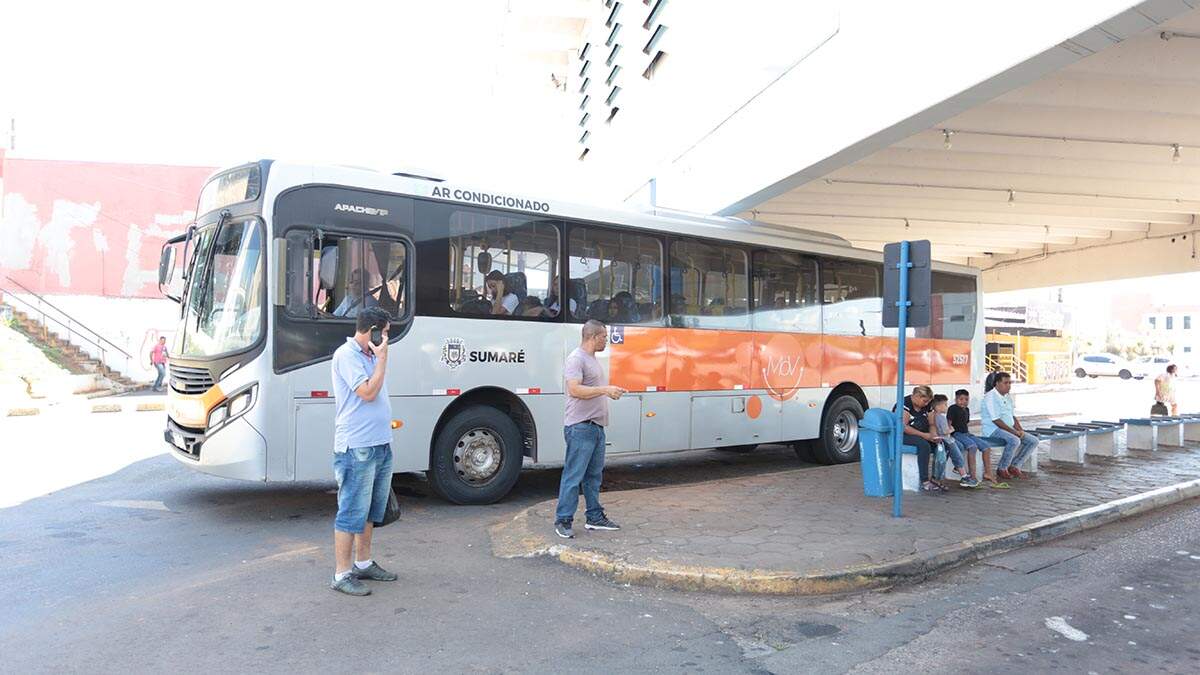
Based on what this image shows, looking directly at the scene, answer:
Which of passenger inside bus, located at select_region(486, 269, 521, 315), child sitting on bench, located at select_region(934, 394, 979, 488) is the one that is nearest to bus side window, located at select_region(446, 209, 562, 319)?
passenger inside bus, located at select_region(486, 269, 521, 315)

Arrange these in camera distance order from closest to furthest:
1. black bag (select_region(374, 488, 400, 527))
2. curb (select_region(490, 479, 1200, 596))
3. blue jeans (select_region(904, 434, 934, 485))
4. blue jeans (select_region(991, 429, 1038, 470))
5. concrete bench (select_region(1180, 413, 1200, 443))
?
black bag (select_region(374, 488, 400, 527)) < curb (select_region(490, 479, 1200, 596)) < blue jeans (select_region(904, 434, 934, 485)) < blue jeans (select_region(991, 429, 1038, 470)) < concrete bench (select_region(1180, 413, 1200, 443))

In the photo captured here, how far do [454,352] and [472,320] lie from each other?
40 centimetres

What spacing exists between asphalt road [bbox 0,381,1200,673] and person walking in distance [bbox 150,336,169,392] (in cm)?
1991

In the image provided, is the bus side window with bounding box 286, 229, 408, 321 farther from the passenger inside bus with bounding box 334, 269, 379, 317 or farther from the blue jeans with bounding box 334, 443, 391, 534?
the blue jeans with bounding box 334, 443, 391, 534

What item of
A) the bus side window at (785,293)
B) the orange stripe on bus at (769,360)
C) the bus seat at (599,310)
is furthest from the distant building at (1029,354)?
the bus seat at (599,310)

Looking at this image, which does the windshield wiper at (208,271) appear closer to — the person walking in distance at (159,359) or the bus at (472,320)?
the bus at (472,320)

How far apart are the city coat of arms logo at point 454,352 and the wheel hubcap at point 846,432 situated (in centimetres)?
663

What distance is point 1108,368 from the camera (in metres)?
51.0

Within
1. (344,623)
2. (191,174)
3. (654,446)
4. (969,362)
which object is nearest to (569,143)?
(191,174)

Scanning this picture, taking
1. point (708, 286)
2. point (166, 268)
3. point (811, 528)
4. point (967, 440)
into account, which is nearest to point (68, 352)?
point (166, 268)

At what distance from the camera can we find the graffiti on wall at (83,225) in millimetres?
29281

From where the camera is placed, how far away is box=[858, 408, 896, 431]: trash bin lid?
323 inches

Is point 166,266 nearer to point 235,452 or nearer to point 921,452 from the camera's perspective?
point 235,452

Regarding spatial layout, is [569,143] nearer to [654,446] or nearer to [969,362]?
[969,362]
